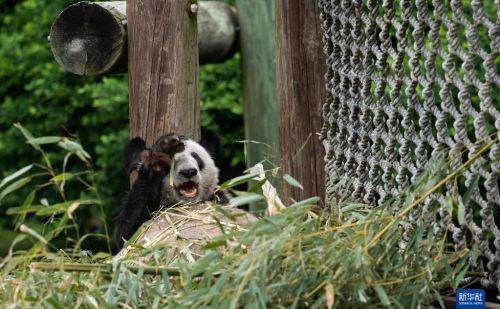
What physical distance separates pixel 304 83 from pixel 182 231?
3.16 ft

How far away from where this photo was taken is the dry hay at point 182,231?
373cm

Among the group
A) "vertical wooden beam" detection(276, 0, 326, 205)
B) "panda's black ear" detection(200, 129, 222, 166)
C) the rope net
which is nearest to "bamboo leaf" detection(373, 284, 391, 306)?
the rope net

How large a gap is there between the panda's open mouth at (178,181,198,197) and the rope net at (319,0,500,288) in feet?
3.15

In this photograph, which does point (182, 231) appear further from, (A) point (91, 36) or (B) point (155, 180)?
(A) point (91, 36)

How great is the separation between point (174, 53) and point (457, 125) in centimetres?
202

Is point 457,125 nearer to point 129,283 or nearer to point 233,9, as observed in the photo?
point 129,283

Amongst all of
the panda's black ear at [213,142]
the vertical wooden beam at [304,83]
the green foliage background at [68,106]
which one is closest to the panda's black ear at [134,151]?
the panda's black ear at [213,142]

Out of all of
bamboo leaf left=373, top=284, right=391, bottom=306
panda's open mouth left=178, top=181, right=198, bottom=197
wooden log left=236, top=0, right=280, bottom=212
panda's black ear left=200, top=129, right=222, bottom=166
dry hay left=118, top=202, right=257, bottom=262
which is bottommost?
bamboo leaf left=373, top=284, right=391, bottom=306

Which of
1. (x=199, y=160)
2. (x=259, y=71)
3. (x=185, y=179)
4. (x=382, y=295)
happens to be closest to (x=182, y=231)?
(x=185, y=179)

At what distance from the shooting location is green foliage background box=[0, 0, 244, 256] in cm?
807

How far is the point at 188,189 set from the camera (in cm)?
511

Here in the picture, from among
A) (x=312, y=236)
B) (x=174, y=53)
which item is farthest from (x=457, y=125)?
(x=174, y=53)

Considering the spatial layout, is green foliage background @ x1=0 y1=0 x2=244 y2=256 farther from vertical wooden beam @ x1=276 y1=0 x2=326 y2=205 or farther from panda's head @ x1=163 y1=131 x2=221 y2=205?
vertical wooden beam @ x1=276 y1=0 x2=326 y2=205

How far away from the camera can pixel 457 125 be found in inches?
129
